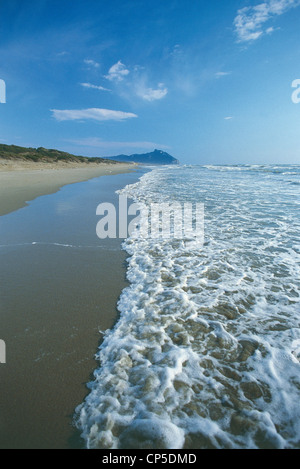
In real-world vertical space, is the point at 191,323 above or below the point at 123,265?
below

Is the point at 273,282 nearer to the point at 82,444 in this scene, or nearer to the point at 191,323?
the point at 191,323

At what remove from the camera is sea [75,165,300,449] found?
197cm

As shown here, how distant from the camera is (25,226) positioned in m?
7.71

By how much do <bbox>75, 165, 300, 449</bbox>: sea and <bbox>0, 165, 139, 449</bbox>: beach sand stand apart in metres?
0.20

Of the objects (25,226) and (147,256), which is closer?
(147,256)

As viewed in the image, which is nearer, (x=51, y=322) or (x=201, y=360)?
(x=201, y=360)

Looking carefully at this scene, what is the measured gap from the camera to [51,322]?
323 centimetres

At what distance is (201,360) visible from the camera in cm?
268

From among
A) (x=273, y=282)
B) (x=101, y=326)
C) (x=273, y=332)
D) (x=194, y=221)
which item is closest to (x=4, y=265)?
(x=101, y=326)

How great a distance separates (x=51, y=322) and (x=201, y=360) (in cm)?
219

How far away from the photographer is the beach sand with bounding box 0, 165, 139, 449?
2049mm

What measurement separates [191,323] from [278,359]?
1162 mm

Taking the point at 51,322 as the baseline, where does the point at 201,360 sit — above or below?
below

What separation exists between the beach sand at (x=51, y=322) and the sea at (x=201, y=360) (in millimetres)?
203
